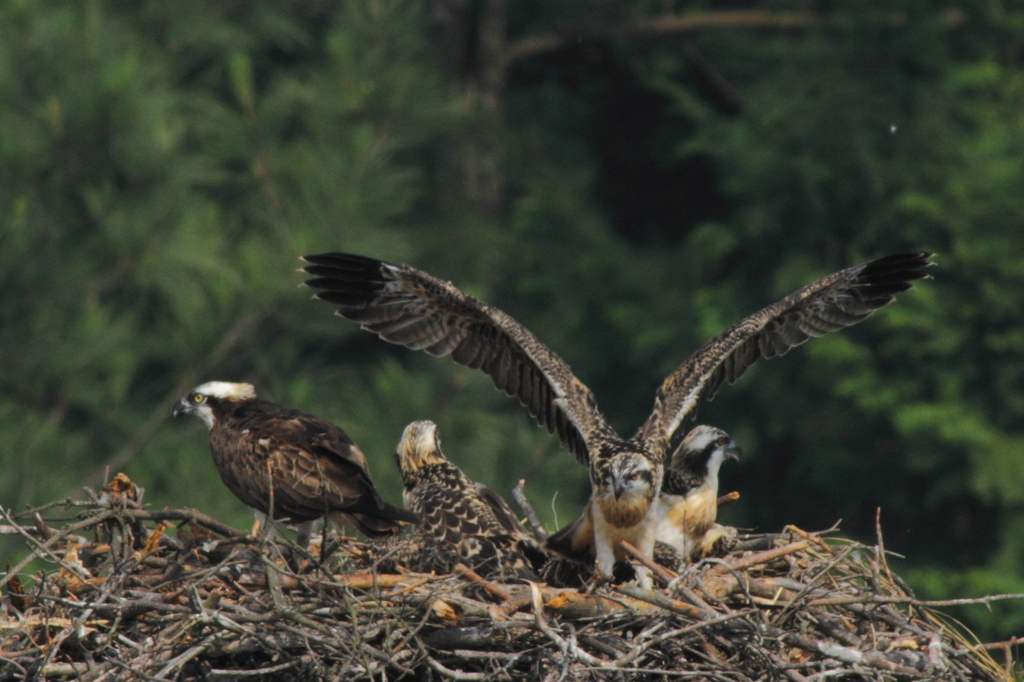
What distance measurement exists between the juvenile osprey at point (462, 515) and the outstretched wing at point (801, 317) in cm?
78

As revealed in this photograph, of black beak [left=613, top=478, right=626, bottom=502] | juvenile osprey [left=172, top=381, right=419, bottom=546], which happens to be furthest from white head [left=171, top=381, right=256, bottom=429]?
black beak [left=613, top=478, right=626, bottom=502]

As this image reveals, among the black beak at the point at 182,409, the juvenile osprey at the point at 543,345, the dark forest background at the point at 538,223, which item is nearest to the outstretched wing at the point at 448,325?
the juvenile osprey at the point at 543,345

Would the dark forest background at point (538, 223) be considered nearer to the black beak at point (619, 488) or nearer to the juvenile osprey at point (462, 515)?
the juvenile osprey at point (462, 515)

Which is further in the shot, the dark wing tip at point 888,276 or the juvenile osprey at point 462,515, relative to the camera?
the dark wing tip at point 888,276

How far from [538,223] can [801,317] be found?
10068 millimetres

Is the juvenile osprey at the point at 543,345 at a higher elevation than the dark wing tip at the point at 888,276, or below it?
below

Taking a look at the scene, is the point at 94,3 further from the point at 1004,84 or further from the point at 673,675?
the point at 673,675

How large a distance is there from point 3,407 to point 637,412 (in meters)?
6.02

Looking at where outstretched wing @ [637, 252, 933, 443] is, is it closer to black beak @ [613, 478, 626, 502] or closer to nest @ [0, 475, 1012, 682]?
black beak @ [613, 478, 626, 502]

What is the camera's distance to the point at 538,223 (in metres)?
16.6

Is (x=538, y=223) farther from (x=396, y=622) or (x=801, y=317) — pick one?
(x=396, y=622)

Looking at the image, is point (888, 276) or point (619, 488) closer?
point (619, 488)

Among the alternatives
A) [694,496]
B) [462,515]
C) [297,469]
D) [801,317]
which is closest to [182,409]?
[297,469]

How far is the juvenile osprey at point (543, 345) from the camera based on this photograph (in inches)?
240
